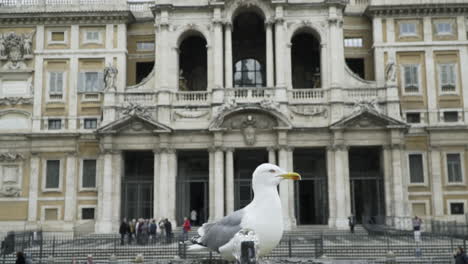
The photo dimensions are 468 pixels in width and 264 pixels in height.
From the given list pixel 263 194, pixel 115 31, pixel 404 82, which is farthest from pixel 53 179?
pixel 263 194

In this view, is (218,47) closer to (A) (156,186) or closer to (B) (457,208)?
(A) (156,186)

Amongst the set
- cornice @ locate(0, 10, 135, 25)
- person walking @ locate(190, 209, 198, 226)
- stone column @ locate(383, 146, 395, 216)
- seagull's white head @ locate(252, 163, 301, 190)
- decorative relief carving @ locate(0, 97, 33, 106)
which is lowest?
person walking @ locate(190, 209, 198, 226)

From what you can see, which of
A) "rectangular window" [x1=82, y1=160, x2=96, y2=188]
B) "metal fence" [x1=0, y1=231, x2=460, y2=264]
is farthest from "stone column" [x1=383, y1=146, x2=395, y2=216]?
"rectangular window" [x1=82, y1=160, x2=96, y2=188]

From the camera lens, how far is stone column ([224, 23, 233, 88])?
3475 centimetres

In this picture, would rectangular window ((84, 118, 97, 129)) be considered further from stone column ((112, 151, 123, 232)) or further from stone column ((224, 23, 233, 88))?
stone column ((224, 23, 233, 88))

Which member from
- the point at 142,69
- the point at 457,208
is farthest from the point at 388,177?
the point at 142,69

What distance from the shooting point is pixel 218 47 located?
35.0m

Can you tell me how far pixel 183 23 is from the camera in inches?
1410

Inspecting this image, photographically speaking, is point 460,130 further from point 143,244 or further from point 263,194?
point 263,194

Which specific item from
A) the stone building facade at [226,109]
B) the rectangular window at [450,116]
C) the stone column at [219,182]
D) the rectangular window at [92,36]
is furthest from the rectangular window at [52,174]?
the rectangular window at [450,116]

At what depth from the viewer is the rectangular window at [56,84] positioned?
37844 millimetres

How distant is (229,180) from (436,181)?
14.3m

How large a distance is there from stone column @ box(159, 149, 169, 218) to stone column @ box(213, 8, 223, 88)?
5.88 meters

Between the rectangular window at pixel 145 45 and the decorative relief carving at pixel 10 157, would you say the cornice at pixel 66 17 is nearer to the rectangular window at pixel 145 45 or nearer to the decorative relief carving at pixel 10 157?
the rectangular window at pixel 145 45
